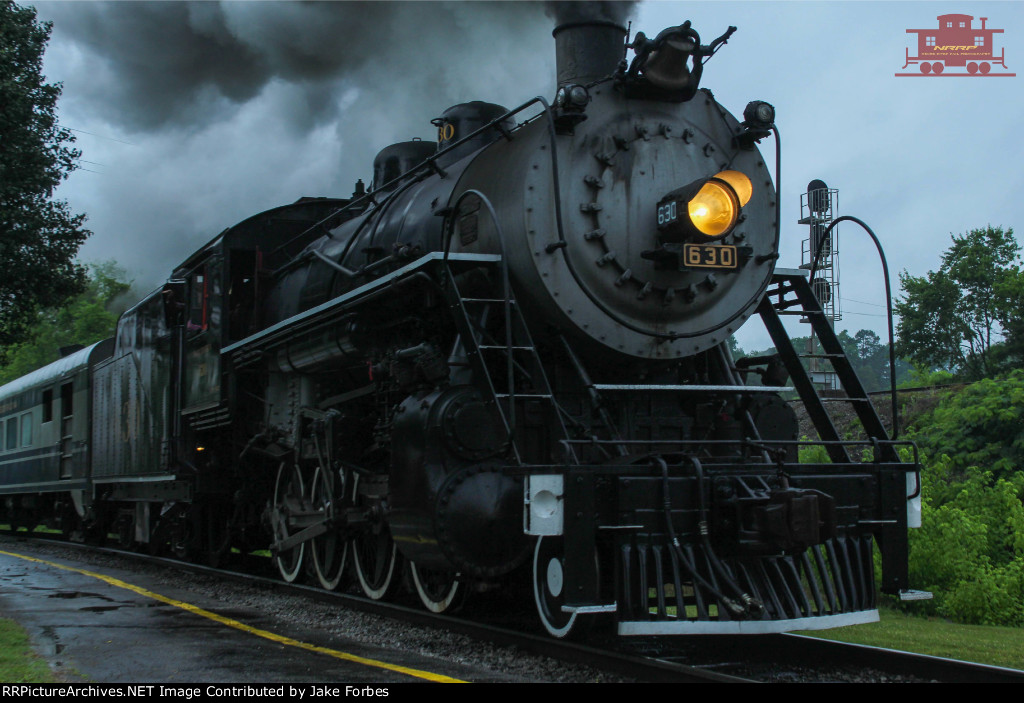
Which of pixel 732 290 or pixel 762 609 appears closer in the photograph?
pixel 762 609

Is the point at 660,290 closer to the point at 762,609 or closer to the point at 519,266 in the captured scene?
the point at 519,266

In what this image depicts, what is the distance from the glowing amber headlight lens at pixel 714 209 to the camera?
5.83m

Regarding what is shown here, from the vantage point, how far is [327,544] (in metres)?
8.32

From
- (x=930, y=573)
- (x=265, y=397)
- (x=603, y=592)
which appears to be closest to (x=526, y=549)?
(x=603, y=592)

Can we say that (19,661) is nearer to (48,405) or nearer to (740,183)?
(740,183)

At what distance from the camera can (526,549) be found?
563 cm

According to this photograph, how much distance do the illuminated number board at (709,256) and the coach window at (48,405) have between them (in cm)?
1374

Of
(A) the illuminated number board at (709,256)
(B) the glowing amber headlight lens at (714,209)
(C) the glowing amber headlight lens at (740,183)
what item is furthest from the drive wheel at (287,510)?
(C) the glowing amber headlight lens at (740,183)

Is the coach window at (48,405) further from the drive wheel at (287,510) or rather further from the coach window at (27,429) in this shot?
the drive wheel at (287,510)

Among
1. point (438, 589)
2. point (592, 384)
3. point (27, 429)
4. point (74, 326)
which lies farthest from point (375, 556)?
point (74, 326)

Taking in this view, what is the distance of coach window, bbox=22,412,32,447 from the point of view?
58.6 ft

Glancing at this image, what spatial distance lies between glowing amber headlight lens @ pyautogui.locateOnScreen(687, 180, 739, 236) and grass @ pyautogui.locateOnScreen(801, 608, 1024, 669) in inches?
99.2

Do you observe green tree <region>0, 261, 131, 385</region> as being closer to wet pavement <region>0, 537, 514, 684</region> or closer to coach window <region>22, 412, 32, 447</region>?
coach window <region>22, 412, 32, 447</region>

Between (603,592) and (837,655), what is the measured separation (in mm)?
1243
